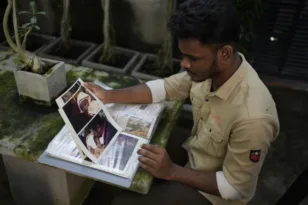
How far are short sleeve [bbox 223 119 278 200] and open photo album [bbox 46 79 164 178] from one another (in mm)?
302

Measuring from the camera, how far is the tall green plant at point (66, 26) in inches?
91.8

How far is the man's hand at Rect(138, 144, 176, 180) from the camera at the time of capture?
1.17 m

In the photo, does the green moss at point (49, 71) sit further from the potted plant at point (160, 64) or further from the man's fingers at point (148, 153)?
the potted plant at point (160, 64)

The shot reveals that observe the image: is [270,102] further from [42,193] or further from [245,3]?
[42,193]

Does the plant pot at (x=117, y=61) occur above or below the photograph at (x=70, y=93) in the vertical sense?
below

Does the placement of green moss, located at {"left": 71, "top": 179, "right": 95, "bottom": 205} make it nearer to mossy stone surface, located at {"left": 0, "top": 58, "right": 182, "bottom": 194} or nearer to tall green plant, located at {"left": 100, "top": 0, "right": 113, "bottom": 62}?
mossy stone surface, located at {"left": 0, "top": 58, "right": 182, "bottom": 194}

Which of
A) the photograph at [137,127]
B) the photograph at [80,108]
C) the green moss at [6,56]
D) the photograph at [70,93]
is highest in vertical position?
the photograph at [70,93]

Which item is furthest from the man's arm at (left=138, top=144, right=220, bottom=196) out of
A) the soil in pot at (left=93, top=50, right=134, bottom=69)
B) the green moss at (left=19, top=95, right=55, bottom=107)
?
the soil in pot at (left=93, top=50, right=134, bottom=69)

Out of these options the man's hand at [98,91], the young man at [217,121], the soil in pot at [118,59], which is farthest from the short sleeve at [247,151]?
the soil in pot at [118,59]

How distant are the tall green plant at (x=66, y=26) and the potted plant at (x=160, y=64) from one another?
1.79 feet

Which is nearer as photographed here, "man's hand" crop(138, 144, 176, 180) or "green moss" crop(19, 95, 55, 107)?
"man's hand" crop(138, 144, 176, 180)

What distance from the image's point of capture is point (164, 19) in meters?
2.35

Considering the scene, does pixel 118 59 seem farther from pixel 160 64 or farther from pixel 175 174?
pixel 175 174

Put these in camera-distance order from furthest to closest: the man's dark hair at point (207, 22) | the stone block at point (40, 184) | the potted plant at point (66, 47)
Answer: the potted plant at point (66, 47)
the stone block at point (40, 184)
the man's dark hair at point (207, 22)
